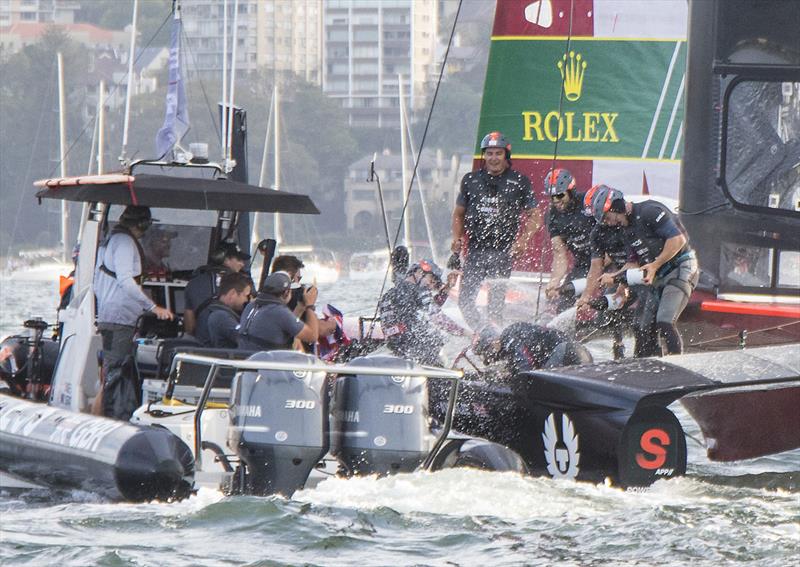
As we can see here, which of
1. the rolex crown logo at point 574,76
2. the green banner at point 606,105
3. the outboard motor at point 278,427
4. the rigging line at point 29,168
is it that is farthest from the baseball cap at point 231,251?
the rigging line at point 29,168

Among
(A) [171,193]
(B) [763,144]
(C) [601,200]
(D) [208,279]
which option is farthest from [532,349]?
(B) [763,144]

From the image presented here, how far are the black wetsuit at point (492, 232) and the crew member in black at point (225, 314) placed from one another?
69.4 inches

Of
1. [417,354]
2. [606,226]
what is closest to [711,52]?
[606,226]

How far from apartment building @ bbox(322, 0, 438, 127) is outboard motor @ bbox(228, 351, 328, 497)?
63.6 metres

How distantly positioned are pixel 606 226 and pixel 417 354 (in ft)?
4.51

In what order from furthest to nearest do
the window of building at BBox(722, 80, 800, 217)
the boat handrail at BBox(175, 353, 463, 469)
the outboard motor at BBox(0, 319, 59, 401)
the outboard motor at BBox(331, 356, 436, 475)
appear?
the window of building at BBox(722, 80, 800, 217), the outboard motor at BBox(0, 319, 59, 401), the outboard motor at BBox(331, 356, 436, 475), the boat handrail at BBox(175, 353, 463, 469)

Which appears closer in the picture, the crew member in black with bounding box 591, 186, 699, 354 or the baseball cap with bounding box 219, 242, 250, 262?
the crew member in black with bounding box 591, 186, 699, 354

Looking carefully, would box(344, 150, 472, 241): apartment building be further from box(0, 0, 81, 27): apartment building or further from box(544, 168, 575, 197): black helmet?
box(544, 168, 575, 197): black helmet

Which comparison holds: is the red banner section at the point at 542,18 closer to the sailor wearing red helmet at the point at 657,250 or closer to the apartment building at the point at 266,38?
the sailor wearing red helmet at the point at 657,250

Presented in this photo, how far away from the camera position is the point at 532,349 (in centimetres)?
847

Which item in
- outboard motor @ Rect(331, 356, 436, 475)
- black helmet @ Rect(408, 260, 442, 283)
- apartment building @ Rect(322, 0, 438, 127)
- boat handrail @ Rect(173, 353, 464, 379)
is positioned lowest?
outboard motor @ Rect(331, 356, 436, 475)

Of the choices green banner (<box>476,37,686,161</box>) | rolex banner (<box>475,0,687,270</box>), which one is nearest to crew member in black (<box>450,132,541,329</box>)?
rolex banner (<box>475,0,687,270</box>)

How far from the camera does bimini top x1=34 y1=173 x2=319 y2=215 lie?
861 centimetres

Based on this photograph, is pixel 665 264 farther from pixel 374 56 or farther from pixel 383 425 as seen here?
pixel 374 56
